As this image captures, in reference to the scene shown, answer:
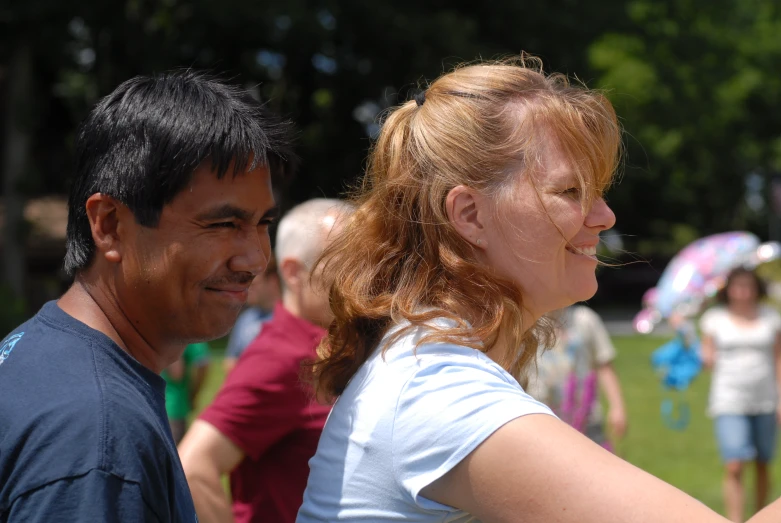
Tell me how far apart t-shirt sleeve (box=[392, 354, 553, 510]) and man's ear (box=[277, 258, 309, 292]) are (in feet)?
6.21

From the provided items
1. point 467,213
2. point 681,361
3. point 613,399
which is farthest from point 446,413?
point 681,361

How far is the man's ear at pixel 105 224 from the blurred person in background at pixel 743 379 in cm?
608

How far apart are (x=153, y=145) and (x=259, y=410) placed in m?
1.48

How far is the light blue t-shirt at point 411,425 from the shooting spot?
56.7 inches

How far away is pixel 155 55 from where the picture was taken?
1711 cm

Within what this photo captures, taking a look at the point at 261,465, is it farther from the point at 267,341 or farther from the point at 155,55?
the point at 155,55

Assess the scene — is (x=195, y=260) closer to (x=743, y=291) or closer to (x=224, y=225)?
(x=224, y=225)

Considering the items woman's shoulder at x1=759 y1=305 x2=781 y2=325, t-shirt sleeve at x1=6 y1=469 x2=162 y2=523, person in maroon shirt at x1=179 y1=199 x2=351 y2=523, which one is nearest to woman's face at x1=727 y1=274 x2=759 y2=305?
woman's shoulder at x1=759 y1=305 x2=781 y2=325

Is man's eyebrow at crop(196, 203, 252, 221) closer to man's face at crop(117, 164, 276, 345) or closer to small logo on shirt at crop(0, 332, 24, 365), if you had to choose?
man's face at crop(117, 164, 276, 345)

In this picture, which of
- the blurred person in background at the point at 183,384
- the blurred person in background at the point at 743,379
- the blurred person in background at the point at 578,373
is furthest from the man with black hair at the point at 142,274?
the blurred person in background at the point at 743,379

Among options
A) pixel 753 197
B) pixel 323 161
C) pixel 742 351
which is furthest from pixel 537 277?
pixel 753 197

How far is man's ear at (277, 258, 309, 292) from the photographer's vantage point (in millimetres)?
3434

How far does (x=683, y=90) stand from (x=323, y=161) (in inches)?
527

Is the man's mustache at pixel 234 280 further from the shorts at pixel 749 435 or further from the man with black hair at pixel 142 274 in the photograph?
the shorts at pixel 749 435
